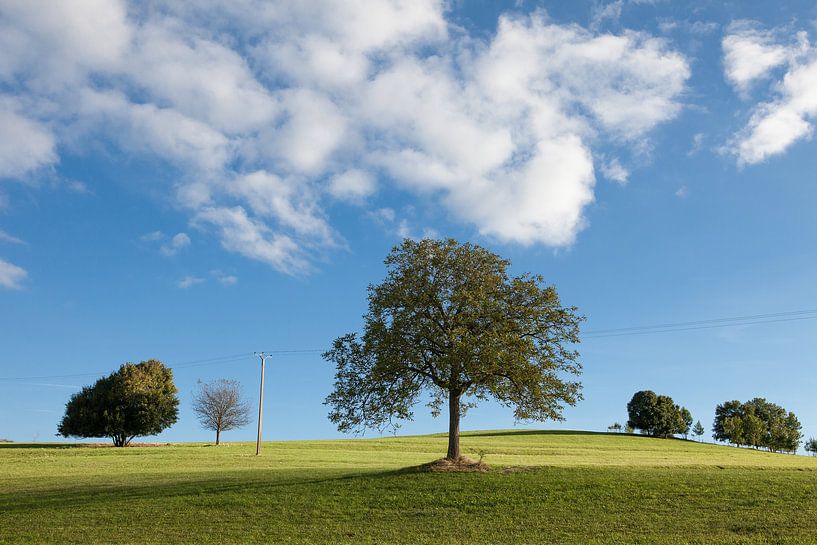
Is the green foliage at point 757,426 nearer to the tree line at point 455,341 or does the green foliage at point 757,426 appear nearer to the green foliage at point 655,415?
the green foliage at point 655,415

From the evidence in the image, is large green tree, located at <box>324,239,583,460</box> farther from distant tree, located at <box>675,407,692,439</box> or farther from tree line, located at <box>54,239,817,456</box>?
distant tree, located at <box>675,407,692,439</box>

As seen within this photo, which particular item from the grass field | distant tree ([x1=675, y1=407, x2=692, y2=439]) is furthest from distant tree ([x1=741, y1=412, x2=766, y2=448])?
the grass field

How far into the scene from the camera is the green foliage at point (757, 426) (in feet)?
447

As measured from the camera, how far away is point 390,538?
2194cm

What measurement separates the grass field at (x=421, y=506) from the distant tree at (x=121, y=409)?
41607 mm

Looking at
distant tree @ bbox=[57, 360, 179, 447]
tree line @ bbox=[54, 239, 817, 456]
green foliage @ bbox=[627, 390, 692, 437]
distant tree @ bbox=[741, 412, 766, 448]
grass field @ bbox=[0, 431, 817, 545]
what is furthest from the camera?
distant tree @ bbox=[741, 412, 766, 448]

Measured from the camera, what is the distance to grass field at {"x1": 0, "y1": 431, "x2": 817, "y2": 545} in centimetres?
2243

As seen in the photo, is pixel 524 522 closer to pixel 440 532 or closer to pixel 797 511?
pixel 440 532

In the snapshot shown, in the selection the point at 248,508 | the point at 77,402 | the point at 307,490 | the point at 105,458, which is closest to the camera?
the point at 248,508

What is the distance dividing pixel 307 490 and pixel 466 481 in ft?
28.0

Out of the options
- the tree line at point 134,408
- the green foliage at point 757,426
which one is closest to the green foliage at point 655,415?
the green foliage at point 757,426

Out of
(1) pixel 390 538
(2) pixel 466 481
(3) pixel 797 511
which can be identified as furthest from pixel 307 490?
(3) pixel 797 511

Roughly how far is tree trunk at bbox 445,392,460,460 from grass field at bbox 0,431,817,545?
9.68ft

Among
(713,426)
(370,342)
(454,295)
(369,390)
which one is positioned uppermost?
(454,295)
